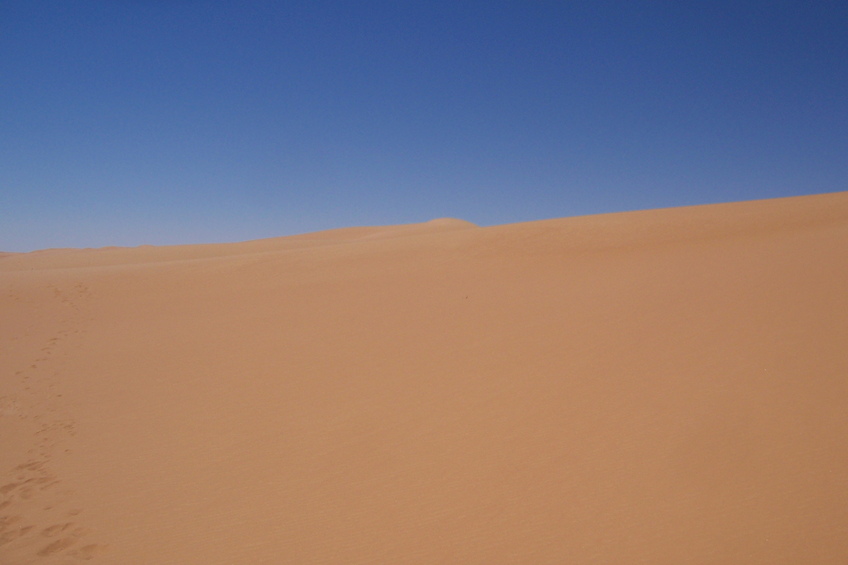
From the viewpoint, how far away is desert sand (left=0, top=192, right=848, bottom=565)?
125 inches

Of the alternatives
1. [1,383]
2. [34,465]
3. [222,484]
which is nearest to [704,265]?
[222,484]

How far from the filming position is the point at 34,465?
453 centimetres

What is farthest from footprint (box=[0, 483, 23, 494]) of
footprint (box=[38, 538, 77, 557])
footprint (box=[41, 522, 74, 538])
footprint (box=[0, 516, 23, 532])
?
footprint (box=[38, 538, 77, 557])

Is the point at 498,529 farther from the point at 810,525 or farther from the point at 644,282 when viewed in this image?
the point at 644,282

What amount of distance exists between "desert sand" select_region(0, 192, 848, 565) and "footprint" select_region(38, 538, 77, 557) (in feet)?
0.11

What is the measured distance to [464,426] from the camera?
4480 millimetres

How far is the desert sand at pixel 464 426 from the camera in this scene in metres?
3.17

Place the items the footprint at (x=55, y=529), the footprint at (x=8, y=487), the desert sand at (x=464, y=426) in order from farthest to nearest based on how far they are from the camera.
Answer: the footprint at (x=8, y=487)
the footprint at (x=55, y=529)
the desert sand at (x=464, y=426)

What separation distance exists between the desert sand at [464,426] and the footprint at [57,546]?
1.3 inches

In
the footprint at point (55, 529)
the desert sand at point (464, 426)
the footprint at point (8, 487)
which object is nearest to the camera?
the desert sand at point (464, 426)

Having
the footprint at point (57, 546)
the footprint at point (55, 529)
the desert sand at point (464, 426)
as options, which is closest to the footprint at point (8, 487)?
the desert sand at point (464, 426)

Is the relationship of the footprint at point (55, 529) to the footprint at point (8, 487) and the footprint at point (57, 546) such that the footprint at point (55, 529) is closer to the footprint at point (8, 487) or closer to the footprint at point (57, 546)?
the footprint at point (57, 546)

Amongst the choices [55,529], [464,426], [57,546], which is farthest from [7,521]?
[464,426]

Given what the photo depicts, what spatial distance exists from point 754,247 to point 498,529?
9660 millimetres
